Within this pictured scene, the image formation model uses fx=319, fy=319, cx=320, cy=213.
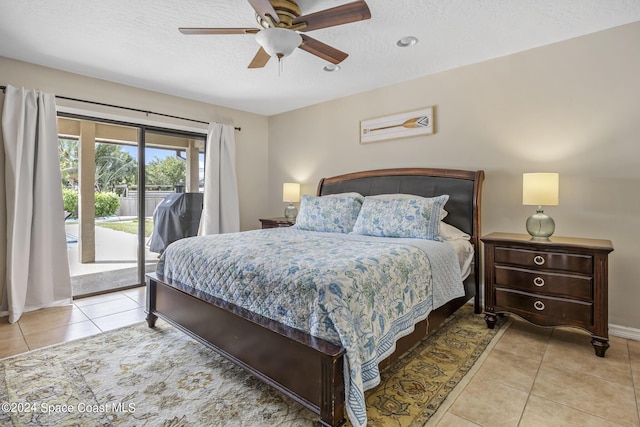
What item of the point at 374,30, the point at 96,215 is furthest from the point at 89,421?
the point at 374,30

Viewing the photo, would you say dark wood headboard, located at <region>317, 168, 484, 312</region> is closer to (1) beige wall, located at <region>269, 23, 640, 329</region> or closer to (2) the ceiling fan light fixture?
(1) beige wall, located at <region>269, 23, 640, 329</region>

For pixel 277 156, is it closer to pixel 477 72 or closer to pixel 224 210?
pixel 224 210

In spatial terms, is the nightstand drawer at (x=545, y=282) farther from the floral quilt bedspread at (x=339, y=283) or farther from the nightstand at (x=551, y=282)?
the floral quilt bedspread at (x=339, y=283)

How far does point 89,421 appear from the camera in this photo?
1.60 meters

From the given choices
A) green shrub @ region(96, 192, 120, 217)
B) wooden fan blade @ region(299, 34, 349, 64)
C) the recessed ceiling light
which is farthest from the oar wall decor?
green shrub @ region(96, 192, 120, 217)

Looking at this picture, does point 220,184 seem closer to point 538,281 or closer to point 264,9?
point 264,9

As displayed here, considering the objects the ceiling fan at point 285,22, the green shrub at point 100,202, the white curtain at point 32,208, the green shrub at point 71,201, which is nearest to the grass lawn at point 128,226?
the green shrub at point 100,202

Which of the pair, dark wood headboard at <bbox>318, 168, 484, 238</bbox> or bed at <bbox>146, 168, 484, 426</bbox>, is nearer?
bed at <bbox>146, 168, 484, 426</bbox>

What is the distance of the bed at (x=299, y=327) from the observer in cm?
144

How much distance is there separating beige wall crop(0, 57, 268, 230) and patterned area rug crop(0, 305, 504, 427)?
2.59m

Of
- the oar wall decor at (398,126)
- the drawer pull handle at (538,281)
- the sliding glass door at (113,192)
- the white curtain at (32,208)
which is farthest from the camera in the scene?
the sliding glass door at (113,192)

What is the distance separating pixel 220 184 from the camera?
4578mm

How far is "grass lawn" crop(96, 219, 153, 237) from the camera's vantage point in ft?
12.9

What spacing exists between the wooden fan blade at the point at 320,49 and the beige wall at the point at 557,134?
4.91ft
